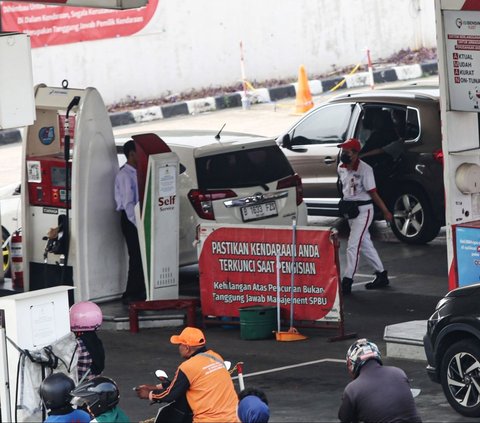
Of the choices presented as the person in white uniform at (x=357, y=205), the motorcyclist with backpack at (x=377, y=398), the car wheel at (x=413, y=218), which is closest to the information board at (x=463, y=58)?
the person in white uniform at (x=357, y=205)

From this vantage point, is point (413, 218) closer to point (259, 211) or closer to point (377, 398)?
point (259, 211)

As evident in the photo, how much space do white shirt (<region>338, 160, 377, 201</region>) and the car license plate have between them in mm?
882

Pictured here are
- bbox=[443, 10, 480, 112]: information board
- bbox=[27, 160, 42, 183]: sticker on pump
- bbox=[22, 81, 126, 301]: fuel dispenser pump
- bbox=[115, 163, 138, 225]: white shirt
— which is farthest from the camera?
bbox=[27, 160, 42, 183]: sticker on pump

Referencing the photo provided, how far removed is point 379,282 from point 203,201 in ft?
6.93

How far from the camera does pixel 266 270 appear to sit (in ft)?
45.8

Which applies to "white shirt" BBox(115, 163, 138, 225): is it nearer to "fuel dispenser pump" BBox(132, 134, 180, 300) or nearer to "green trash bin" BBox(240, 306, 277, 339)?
"fuel dispenser pump" BBox(132, 134, 180, 300)

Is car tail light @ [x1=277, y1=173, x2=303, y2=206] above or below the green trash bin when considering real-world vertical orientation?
above

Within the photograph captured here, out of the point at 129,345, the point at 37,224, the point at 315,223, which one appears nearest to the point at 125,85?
the point at 315,223

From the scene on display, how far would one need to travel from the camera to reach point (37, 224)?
609 inches

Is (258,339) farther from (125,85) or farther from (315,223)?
(125,85)

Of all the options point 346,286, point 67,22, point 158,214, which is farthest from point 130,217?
point 67,22

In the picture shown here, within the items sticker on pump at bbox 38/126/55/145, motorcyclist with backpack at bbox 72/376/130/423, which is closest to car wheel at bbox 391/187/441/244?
sticker on pump at bbox 38/126/55/145

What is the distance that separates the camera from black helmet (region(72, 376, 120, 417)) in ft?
26.9

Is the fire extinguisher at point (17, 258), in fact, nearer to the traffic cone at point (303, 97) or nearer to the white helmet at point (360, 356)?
the white helmet at point (360, 356)
